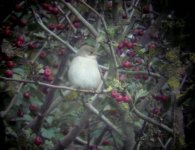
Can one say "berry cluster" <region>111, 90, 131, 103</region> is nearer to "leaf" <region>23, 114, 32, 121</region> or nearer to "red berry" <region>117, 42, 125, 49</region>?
"red berry" <region>117, 42, 125, 49</region>

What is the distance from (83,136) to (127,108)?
2.06 meters

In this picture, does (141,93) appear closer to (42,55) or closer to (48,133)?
(48,133)

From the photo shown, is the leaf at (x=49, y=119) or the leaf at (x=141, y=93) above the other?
the leaf at (x=141, y=93)

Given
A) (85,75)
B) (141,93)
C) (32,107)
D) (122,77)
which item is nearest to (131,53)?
(122,77)

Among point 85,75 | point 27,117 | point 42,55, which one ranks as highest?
point 42,55

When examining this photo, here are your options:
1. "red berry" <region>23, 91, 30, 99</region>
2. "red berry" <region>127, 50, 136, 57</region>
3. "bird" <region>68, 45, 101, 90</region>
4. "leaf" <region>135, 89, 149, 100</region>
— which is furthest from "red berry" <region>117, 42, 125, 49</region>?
"red berry" <region>23, 91, 30, 99</region>

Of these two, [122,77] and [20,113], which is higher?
[122,77]

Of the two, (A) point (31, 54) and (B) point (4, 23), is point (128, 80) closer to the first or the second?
(A) point (31, 54)

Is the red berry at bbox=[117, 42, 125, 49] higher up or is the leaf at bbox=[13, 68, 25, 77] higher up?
the red berry at bbox=[117, 42, 125, 49]

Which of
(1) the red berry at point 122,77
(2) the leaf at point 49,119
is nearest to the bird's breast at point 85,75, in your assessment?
(1) the red berry at point 122,77

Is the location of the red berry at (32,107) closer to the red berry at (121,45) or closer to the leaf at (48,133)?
the leaf at (48,133)

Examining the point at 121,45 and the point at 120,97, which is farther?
the point at 121,45

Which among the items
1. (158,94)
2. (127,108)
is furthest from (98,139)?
(127,108)

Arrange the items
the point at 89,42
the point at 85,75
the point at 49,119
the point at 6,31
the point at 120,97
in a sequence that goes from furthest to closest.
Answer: the point at 89,42, the point at 49,119, the point at 85,75, the point at 6,31, the point at 120,97
